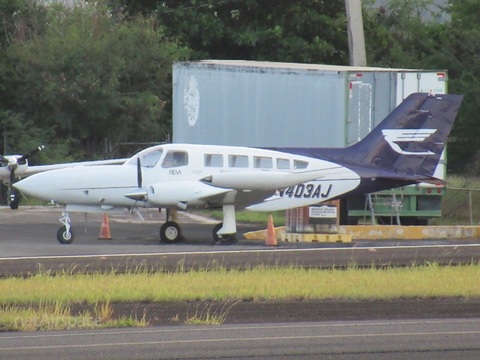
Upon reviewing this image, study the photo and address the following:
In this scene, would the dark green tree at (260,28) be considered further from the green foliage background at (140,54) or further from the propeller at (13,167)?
the propeller at (13,167)

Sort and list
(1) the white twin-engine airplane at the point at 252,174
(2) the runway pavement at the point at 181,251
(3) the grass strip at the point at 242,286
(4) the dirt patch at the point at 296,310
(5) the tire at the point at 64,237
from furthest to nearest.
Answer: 1. (5) the tire at the point at 64,237
2. (1) the white twin-engine airplane at the point at 252,174
3. (2) the runway pavement at the point at 181,251
4. (3) the grass strip at the point at 242,286
5. (4) the dirt patch at the point at 296,310

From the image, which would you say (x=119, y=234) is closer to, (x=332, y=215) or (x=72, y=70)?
(x=332, y=215)

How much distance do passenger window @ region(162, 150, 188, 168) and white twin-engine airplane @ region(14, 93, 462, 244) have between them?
2 centimetres

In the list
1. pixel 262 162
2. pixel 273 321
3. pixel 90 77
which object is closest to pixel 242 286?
pixel 273 321

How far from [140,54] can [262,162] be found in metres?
13.7

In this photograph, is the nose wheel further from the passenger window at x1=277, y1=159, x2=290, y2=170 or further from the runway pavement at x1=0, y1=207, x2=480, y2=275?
the passenger window at x1=277, y1=159, x2=290, y2=170

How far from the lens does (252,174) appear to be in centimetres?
1708

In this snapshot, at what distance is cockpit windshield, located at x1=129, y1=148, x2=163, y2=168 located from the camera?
17.9m

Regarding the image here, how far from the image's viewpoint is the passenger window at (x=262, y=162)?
59.4ft

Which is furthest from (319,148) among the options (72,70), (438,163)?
(72,70)

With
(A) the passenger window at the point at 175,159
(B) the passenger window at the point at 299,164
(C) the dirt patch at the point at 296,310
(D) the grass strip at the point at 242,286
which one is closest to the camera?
(C) the dirt patch at the point at 296,310

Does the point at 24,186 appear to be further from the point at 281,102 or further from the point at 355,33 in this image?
the point at 355,33

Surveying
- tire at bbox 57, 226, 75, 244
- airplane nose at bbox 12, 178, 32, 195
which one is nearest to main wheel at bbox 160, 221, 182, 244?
tire at bbox 57, 226, 75, 244

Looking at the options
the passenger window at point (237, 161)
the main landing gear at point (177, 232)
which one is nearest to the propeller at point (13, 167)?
the main landing gear at point (177, 232)
